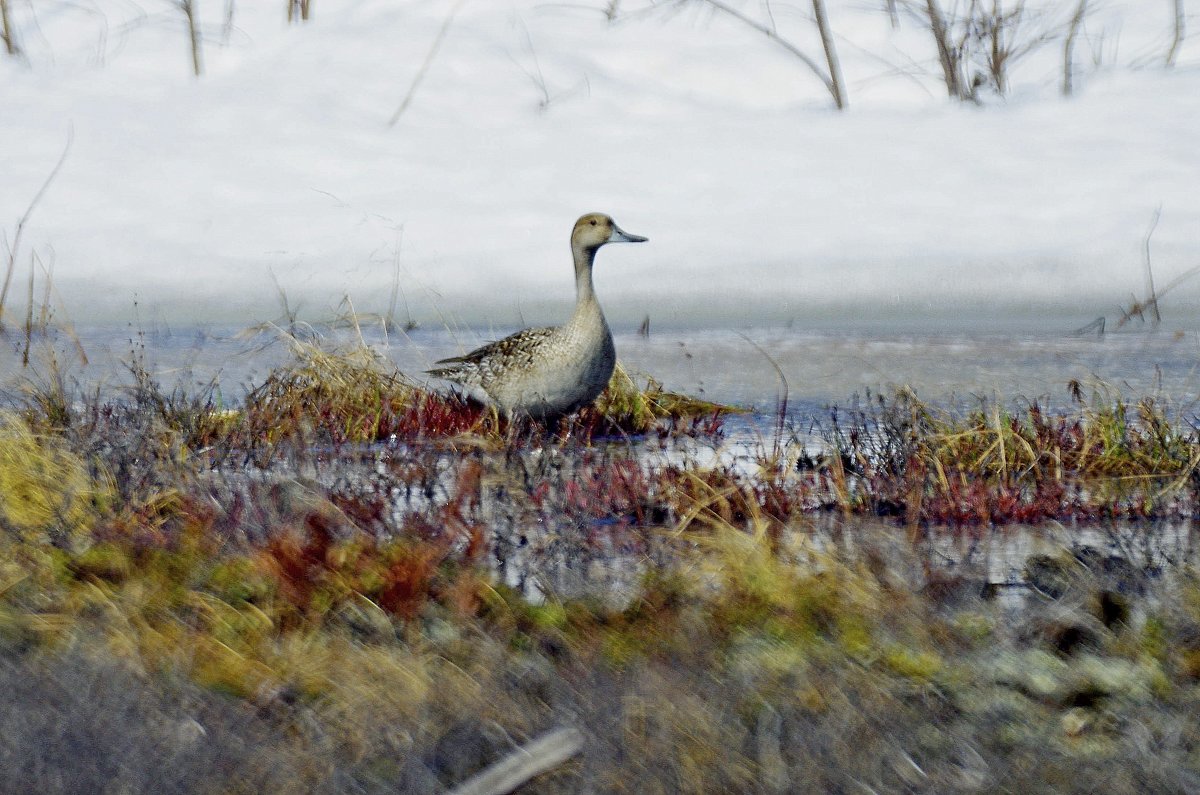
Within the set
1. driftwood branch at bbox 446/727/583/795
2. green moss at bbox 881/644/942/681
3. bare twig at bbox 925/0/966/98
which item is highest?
bare twig at bbox 925/0/966/98

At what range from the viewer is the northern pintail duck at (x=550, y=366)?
738cm

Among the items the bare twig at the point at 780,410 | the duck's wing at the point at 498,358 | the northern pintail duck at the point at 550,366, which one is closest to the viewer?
the bare twig at the point at 780,410

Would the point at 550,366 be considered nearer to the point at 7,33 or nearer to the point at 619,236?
the point at 619,236

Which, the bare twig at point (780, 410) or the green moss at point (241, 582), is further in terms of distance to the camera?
the bare twig at point (780, 410)

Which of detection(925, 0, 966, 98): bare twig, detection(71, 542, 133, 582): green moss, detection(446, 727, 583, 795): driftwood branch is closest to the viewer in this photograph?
detection(446, 727, 583, 795): driftwood branch

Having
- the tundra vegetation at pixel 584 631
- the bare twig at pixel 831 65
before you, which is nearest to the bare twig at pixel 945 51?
the bare twig at pixel 831 65

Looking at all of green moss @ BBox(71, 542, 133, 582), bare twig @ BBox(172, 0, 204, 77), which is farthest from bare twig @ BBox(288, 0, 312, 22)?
green moss @ BBox(71, 542, 133, 582)

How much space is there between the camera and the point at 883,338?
13.2 m

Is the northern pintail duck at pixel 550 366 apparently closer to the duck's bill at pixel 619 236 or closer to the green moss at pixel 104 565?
the duck's bill at pixel 619 236

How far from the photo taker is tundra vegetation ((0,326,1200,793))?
2910 millimetres

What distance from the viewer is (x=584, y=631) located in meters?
3.68

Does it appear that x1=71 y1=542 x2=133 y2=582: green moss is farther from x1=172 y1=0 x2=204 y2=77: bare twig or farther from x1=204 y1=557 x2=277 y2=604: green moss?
x1=172 y1=0 x2=204 y2=77: bare twig

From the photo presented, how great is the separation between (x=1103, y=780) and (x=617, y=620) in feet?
4.50

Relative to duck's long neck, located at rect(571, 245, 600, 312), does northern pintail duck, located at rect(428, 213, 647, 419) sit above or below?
below
